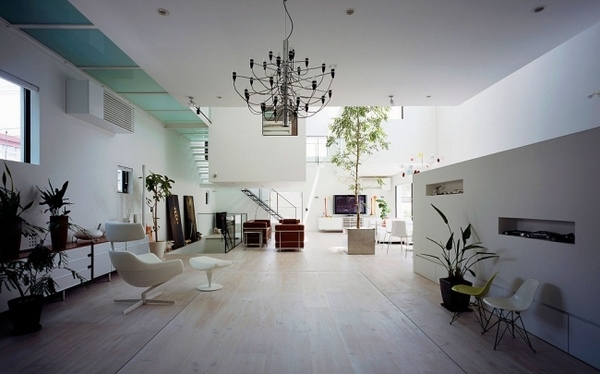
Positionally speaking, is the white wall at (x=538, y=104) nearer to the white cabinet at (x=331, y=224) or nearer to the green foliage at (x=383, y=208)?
the green foliage at (x=383, y=208)

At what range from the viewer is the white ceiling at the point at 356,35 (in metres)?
3.15

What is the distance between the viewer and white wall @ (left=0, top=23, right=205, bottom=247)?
168 inches

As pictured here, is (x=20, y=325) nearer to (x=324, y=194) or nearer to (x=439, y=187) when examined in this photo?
(x=439, y=187)

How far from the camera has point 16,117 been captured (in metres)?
4.34

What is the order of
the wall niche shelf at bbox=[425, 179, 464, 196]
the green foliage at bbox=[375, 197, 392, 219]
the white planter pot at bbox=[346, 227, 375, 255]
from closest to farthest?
the wall niche shelf at bbox=[425, 179, 464, 196], the white planter pot at bbox=[346, 227, 375, 255], the green foliage at bbox=[375, 197, 392, 219]

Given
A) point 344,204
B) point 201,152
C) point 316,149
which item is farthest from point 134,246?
point 344,204

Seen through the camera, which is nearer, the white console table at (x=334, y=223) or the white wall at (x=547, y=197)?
the white wall at (x=547, y=197)

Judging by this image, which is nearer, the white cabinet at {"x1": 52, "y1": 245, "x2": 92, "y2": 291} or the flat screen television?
the white cabinet at {"x1": 52, "y1": 245, "x2": 92, "y2": 291}

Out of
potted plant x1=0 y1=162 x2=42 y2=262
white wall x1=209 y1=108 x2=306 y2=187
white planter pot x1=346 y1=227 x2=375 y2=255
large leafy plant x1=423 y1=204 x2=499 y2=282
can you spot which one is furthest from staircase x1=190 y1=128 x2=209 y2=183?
large leafy plant x1=423 y1=204 x2=499 y2=282

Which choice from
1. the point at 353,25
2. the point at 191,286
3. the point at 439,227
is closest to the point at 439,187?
the point at 439,227

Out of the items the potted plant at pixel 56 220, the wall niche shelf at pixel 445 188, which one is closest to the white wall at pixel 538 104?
the wall niche shelf at pixel 445 188

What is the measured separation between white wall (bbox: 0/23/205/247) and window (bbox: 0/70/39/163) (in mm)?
116

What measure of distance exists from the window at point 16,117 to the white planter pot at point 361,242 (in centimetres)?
676

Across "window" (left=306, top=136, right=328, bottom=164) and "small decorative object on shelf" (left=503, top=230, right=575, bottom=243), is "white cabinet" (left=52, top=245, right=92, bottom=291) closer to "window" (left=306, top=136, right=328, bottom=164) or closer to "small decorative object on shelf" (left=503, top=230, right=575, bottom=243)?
"small decorative object on shelf" (left=503, top=230, right=575, bottom=243)
